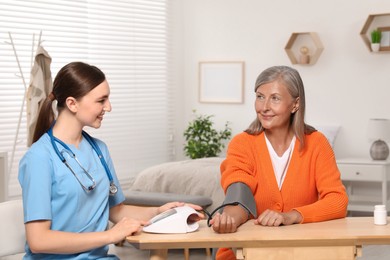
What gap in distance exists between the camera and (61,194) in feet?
7.65

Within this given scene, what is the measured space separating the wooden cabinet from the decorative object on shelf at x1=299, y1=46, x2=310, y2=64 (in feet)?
3.55

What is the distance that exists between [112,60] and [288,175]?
474 cm

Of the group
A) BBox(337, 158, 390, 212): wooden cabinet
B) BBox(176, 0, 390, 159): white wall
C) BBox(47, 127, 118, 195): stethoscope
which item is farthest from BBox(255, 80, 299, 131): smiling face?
BBox(176, 0, 390, 159): white wall

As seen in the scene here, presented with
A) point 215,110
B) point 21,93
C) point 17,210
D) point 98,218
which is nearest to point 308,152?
point 98,218

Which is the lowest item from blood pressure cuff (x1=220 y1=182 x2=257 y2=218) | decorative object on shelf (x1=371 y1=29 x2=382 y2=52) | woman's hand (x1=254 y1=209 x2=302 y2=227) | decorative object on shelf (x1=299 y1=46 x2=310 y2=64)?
woman's hand (x1=254 y1=209 x2=302 y2=227)

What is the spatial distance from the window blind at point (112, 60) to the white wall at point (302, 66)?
0.29m

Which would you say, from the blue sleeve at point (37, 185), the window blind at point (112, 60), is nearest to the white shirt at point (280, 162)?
the blue sleeve at point (37, 185)

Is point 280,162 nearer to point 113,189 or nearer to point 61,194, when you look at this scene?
point 113,189

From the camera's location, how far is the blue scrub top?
2266 millimetres

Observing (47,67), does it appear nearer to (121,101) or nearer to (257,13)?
(121,101)

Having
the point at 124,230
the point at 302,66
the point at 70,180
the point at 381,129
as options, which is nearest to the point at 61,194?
the point at 70,180

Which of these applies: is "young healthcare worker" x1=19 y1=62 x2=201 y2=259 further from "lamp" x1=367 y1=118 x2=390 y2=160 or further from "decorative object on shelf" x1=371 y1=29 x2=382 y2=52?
"decorative object on shelf" x1=371 y1=29 x2=382 y2=52

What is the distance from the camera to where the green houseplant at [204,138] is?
7.62m

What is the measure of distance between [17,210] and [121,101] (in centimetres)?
491
